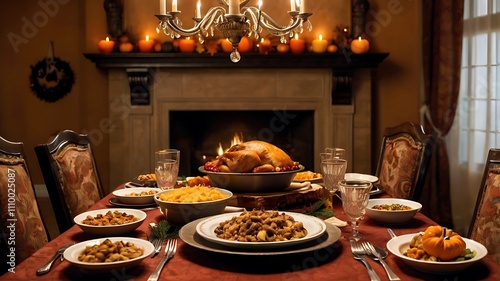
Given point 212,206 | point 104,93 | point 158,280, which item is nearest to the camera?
point 158,280

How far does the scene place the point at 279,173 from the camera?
187cm

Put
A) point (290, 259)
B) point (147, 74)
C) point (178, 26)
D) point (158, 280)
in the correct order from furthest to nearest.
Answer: point (147, 74) < point (178, 26) < point (290, 259) < point (158, 280)

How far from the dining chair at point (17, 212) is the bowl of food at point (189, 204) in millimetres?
460

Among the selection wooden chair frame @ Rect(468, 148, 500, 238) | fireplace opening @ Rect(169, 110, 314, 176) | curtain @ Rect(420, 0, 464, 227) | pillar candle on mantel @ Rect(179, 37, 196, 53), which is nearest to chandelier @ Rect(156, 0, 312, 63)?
wooden chair frame @ Rect(468, 148, 500, 238)

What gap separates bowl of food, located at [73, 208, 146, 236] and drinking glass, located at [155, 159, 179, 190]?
24 cm

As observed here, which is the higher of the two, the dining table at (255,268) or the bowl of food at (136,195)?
the bowl of food at (136,195)

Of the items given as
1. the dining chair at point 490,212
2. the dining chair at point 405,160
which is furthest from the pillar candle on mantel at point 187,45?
the dining chair at point 490,212

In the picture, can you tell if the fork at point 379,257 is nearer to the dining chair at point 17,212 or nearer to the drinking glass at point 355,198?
the drinking glass at point 355,198

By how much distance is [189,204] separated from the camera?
5.36 feet

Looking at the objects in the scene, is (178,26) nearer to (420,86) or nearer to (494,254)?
(494,254)

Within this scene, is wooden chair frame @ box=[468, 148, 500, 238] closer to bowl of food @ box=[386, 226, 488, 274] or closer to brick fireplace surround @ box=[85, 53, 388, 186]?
bowl of food @ box=[386, 226, 488, 274]

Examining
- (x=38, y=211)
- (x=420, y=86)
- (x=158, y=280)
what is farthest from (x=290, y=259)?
(x=420, y=86)

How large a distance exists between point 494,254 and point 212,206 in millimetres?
901

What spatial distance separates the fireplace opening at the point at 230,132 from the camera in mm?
4707
